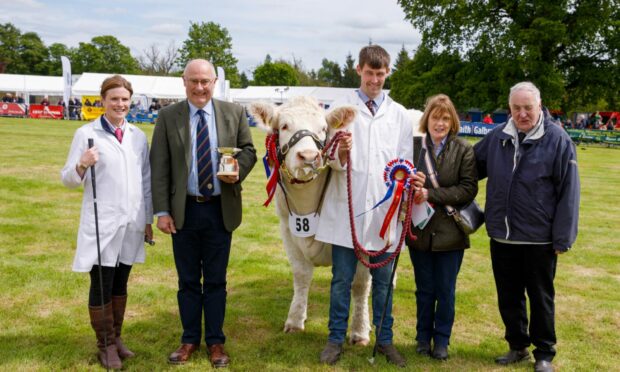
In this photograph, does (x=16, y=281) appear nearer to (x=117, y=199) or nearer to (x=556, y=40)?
(x=117, y=199)

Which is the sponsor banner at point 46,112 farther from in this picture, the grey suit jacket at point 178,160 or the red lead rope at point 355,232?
Result: the red lead rope at point 355,232

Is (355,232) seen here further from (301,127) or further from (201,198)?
(201,198)

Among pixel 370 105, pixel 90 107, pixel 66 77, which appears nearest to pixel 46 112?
pixel 90 107

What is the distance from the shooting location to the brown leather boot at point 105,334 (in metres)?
3.91

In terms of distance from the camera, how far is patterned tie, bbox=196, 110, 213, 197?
13.0 ft

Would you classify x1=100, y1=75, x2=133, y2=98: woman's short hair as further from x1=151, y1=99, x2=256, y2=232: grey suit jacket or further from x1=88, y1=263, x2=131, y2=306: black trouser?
x1=88, y1=263, x2=131, y2=306: black trouser

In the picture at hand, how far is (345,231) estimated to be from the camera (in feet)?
13.4

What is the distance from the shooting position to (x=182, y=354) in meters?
4.18

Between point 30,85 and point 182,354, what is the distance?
174 ft

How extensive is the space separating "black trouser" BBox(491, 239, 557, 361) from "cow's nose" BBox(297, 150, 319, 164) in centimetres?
178

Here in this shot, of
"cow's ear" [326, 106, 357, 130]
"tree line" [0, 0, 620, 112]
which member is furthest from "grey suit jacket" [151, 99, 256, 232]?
"tree line" [0, 0, 620, 112]

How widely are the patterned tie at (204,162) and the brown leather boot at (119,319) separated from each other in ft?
3.71

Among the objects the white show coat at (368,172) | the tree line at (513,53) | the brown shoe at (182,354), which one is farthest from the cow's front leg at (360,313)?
the tree line at (513,53)

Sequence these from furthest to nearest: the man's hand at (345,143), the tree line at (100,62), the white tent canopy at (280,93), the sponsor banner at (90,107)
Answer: the tree line at (100,62) → the white tent canopy at (280,93) → the sponsor banner at (90,107) → the man's hand at (345,143)
